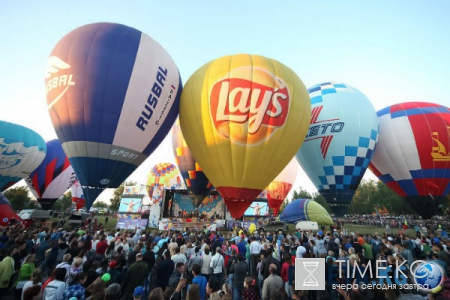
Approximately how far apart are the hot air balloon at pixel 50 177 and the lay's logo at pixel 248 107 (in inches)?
780

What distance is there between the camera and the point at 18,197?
1741 inches

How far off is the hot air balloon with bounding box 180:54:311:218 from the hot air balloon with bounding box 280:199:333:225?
13659 millimetres

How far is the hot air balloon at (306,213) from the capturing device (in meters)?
21.4

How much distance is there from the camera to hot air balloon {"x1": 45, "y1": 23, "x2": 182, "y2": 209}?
867cm

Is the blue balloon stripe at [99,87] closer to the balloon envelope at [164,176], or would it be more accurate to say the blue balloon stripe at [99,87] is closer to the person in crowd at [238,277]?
the person in crowd at [238,277]

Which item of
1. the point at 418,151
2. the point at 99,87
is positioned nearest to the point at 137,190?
the point at 99,87

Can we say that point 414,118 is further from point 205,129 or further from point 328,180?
point 205,129

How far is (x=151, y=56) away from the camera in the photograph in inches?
384

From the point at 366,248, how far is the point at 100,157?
30.5ft

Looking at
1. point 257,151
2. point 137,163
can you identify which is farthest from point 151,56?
point 257,151

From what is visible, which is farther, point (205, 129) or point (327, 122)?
point (327, 122)

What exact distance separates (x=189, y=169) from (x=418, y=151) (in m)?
14.8

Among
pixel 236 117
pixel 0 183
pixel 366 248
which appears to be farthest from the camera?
pixel 0 183

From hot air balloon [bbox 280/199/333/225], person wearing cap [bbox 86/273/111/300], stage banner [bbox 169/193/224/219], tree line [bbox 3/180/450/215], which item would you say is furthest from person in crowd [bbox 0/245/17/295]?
tree line [bbox 3/180/450/215]
